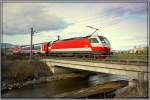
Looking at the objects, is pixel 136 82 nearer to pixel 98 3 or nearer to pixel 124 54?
pixel 124 54

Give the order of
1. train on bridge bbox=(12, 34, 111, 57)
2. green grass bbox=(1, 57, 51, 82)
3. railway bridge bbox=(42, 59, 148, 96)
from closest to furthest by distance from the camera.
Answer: railway bridge bbox=(42, 59, 148, 96) < green grass bbox=(1, 57, 51, 82) < train on bridge bbox=(12, 34, 111, 57)

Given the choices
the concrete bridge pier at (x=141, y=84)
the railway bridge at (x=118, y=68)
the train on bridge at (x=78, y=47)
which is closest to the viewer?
the concrete bridge pier at (x=141, y=84)

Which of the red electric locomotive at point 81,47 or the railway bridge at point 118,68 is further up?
the red electric locomotive at point 81,47

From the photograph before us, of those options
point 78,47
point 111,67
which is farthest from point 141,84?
point 78,47

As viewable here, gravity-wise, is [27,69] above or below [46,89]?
above

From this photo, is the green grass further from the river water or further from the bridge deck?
the bridge deck

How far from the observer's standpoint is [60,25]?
22.4ft

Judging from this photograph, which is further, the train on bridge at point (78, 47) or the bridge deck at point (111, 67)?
the train on bridge at point (78, 47)

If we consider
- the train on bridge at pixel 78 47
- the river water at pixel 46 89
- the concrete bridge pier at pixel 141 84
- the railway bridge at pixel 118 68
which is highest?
the train on bridge at pixel 78 47

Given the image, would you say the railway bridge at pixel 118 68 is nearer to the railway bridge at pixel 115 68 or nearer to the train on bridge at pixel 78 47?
the railway bridge at pixel 115 68

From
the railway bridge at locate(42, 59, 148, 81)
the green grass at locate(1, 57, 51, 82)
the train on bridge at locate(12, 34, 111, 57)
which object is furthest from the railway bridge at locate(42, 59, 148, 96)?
the green grass at locate(1, 57, 51, 82)

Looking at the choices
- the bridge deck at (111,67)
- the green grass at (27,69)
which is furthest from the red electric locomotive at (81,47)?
the green grass at (27,69)

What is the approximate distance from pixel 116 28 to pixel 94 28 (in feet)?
2.19

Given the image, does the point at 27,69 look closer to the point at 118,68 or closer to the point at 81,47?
the point at 81,47
